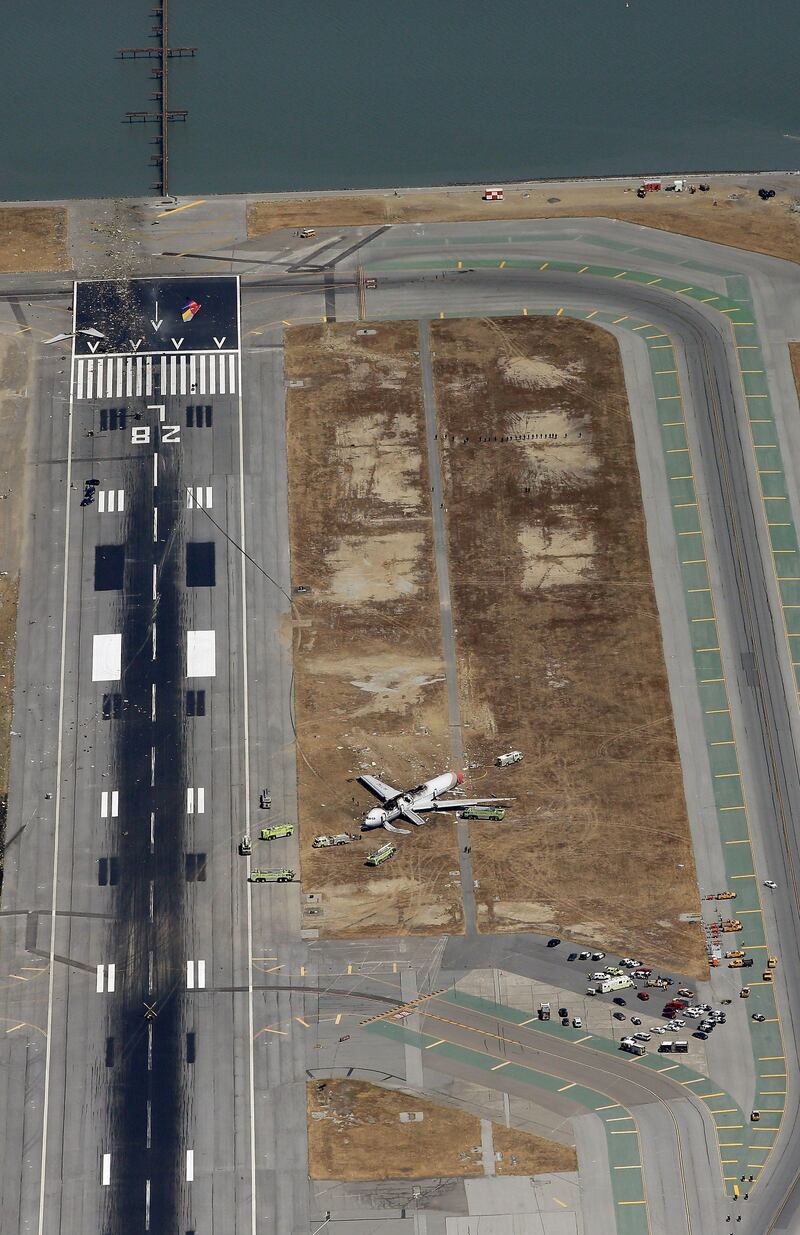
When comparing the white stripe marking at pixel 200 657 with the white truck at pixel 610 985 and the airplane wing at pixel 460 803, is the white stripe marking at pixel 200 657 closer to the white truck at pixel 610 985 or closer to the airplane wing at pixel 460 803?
the airplane wing at pixel 460 803

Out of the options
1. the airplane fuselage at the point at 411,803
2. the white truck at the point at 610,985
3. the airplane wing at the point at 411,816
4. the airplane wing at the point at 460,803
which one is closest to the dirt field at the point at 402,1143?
the white truck at the point at 610,985

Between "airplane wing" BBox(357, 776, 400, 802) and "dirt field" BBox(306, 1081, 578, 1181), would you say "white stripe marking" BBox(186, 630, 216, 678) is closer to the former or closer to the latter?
"airplane wing" BBox(357, 776, 400, 802)

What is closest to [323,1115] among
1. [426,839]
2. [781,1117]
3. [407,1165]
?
[407,1165]

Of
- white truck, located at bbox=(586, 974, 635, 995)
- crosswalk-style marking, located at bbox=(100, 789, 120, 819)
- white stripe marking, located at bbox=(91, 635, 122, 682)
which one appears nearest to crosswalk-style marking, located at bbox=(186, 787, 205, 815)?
crosswalk-style marking, located at bbox=(100, 789, 120, 819)

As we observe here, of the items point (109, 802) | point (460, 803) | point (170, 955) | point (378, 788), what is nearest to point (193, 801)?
point (109, 802)

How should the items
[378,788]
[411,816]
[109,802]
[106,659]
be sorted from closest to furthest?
[411,816]
[378,788]
[109,802]
[106,659]

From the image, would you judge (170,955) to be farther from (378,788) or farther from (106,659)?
(106,659)

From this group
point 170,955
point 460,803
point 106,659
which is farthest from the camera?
point 106,659

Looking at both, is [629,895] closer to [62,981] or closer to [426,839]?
[426,839]
